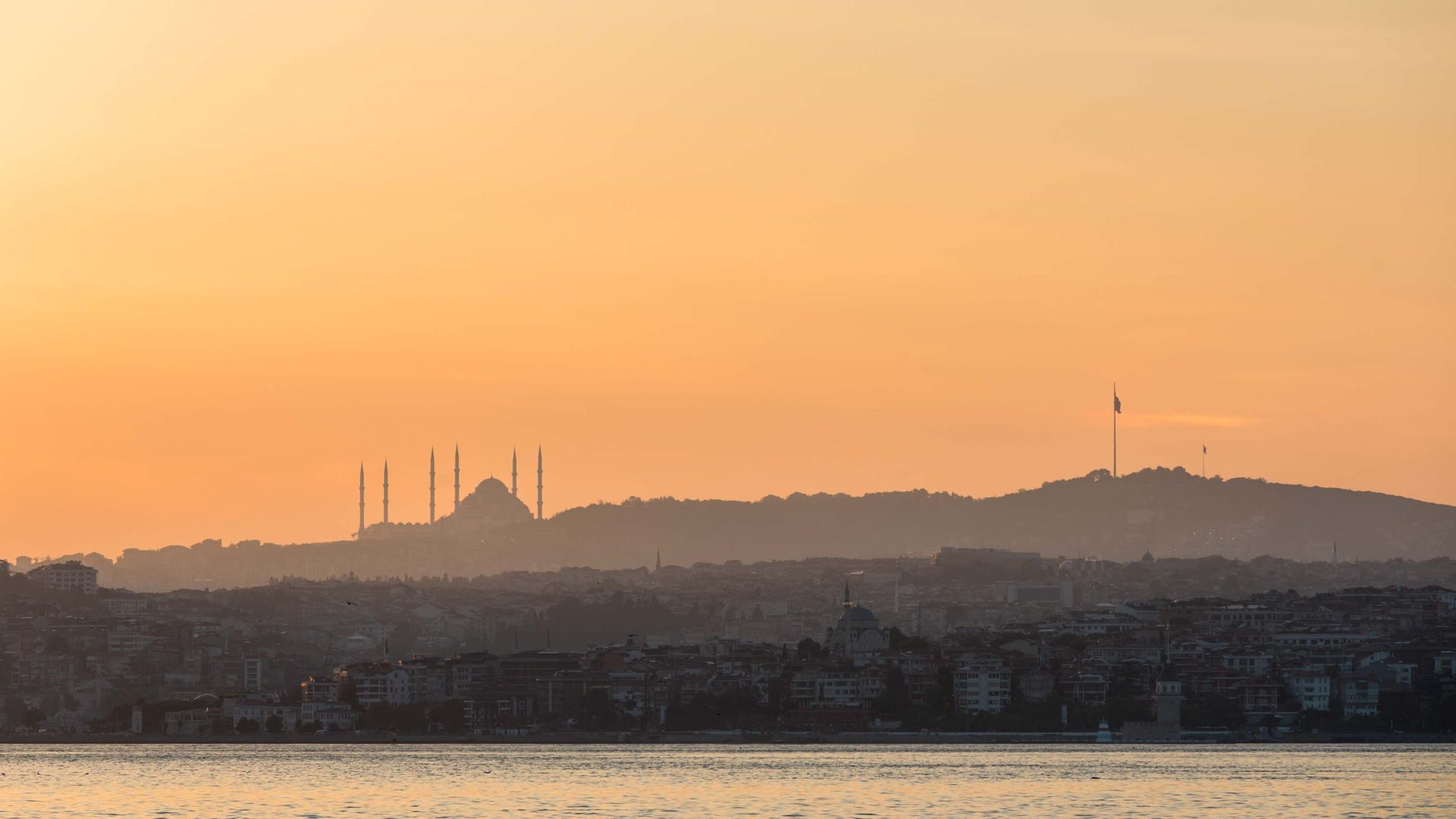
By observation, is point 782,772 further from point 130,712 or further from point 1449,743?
point 130,712

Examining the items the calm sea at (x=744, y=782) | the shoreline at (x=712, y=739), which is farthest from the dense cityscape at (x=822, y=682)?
the calm sea at (x=744, y=782)

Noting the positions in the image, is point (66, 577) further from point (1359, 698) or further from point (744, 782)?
point (744, 782)

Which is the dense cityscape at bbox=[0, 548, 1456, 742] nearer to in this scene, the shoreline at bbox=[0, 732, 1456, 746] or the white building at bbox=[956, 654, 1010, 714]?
the white building at bbox=[956, 654, 1010, 714]

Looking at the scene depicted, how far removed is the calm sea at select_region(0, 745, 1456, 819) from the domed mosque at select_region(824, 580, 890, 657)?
27.4 metres

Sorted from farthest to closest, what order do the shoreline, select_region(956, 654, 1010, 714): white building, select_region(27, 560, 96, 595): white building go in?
1. select_region(27, 560, 96, 595): white building
2. select_region(956, 654, 1010, 714): white building
3. the shoreline

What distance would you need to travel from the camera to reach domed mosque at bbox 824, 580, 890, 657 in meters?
131

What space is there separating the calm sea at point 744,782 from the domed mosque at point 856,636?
1080 inches

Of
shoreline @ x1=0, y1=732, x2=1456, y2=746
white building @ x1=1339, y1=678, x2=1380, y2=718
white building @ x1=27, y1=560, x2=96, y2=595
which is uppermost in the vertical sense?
white building @ x1=27, y1=560, x2=96, y2=595

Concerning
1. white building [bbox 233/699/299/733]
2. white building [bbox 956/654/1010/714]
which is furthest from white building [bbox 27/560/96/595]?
white building [bbox 956/654/1010/714]

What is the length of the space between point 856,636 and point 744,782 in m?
55.3

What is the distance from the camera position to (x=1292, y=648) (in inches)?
5153

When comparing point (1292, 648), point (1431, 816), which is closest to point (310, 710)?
point (1292, 648)

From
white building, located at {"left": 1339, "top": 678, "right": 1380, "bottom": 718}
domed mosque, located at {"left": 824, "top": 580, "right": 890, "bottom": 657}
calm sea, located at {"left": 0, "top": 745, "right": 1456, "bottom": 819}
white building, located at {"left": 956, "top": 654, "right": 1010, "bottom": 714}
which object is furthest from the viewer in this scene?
domed mosque, located at {"left": 824, "top": 580, "right": 890, "bottom": 657}

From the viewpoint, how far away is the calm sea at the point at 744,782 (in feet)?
228
